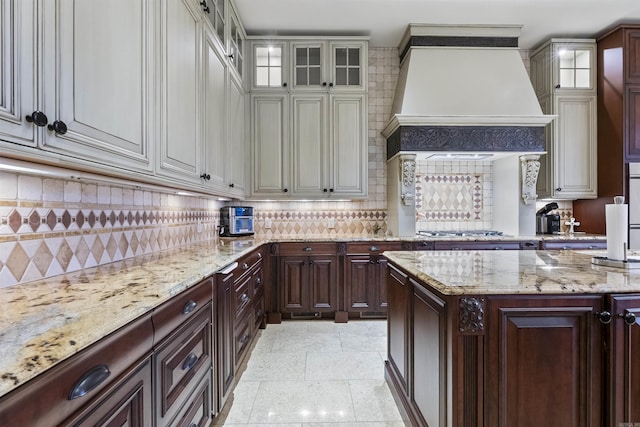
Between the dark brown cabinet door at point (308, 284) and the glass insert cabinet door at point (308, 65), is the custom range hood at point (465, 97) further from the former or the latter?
the dark brown cabinet door at point (308, 284)

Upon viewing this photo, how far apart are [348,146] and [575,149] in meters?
2.64

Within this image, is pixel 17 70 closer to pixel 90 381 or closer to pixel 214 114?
pixel 90 381

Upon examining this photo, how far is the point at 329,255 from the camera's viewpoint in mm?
3275

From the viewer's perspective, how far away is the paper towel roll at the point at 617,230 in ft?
4.66

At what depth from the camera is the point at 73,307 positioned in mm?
880

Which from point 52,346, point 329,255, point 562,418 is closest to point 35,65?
point 52,346

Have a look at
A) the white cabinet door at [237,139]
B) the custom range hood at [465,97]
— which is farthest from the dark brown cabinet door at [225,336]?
the custom range hood at [465,97]

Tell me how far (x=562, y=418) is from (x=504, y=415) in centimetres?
23

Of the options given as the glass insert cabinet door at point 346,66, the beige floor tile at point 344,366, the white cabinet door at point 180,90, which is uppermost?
the glass insert cabinet door at point 346,66

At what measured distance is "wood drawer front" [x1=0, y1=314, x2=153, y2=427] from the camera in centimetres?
55

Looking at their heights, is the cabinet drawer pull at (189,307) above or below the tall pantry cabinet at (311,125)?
below

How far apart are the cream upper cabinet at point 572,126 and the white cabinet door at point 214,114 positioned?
364 centimetres

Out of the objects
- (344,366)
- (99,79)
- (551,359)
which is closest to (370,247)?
(344,366)

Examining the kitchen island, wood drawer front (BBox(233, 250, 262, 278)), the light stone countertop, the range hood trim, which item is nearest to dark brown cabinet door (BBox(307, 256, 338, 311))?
wood drawer front (BBox(233, 250, 262, 278))
